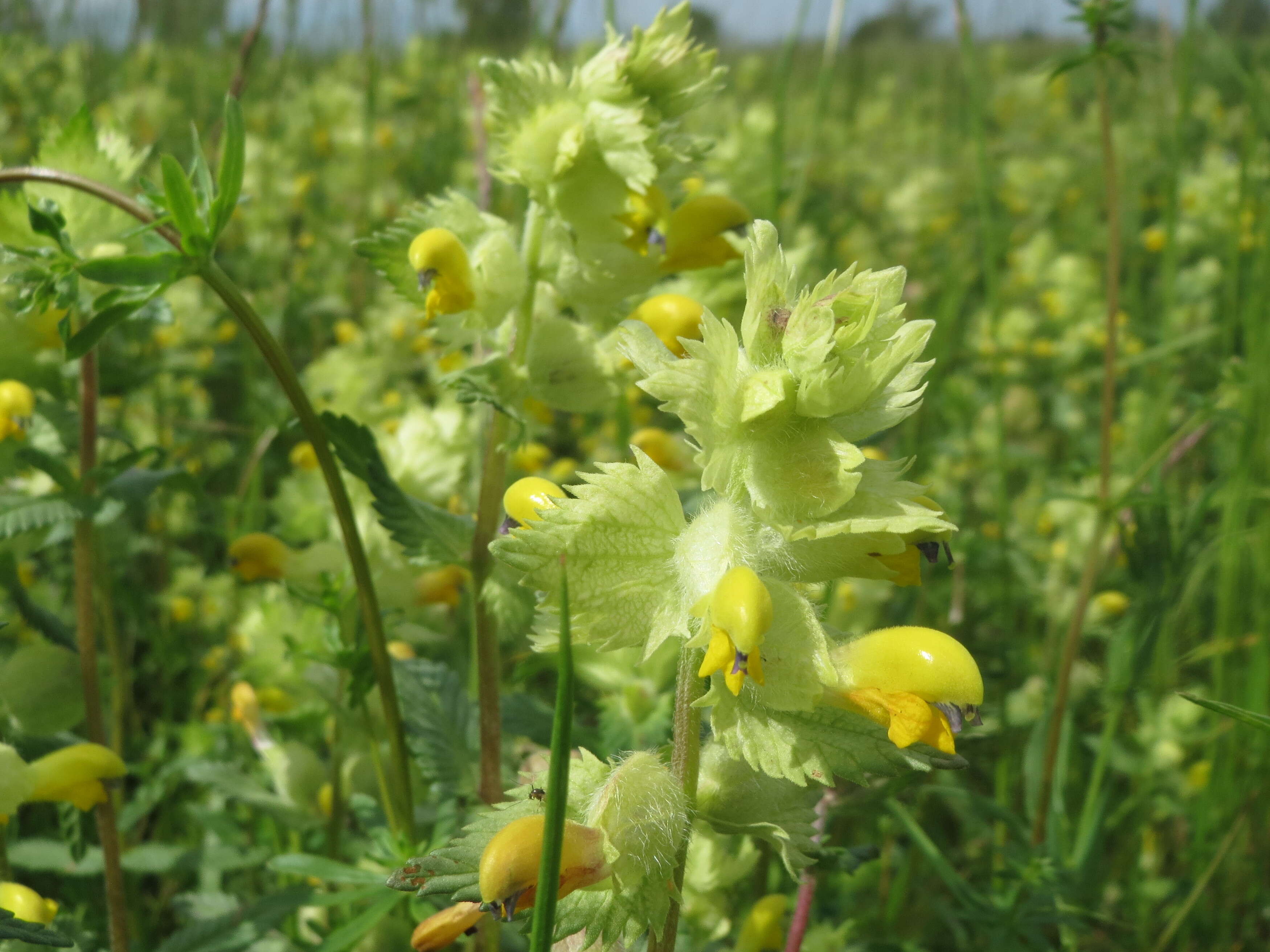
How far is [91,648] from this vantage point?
3.65ft

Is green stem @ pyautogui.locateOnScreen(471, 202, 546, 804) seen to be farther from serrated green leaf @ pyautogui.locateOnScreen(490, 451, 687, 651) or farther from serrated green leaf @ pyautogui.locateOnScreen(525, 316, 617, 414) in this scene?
serrated green leaf @ pyautogui.locateOnScreen(490, 451, 687, 651)

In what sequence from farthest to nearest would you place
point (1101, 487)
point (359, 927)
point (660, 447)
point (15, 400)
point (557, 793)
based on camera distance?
point (1101, 487) → point (660, 447) → point (15, 400) → point (359, 927) → point (557, 793)

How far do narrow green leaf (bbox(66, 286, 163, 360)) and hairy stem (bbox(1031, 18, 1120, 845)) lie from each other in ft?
3.95

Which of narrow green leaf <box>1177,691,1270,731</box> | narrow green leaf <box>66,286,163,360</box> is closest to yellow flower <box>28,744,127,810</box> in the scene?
narrow green leaf <box>66,286,163,360</box>

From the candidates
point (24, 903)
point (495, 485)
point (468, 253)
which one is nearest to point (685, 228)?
point (468, 253)

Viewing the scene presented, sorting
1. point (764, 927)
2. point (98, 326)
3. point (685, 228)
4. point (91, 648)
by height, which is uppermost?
point (685, 228)

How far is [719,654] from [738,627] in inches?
0.9

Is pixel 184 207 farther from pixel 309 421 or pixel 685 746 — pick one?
pixel 685 746

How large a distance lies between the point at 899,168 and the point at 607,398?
4096 mm

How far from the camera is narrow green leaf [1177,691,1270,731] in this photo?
1.86 feet

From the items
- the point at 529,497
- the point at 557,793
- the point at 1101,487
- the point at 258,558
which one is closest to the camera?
the point at 557,793

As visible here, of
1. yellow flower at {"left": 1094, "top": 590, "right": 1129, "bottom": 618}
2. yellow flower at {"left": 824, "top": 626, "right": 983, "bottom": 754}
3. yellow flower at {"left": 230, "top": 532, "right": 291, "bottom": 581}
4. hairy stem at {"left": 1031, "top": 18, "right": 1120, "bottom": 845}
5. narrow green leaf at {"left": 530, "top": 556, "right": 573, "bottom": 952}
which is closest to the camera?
narrow green leaf at {"left": 530, "top": 556, "right": 573, "bottom": 952}

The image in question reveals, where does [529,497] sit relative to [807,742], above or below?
above

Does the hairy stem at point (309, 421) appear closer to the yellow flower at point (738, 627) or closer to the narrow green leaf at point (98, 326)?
the narrow green leaf at point (98, 326)
